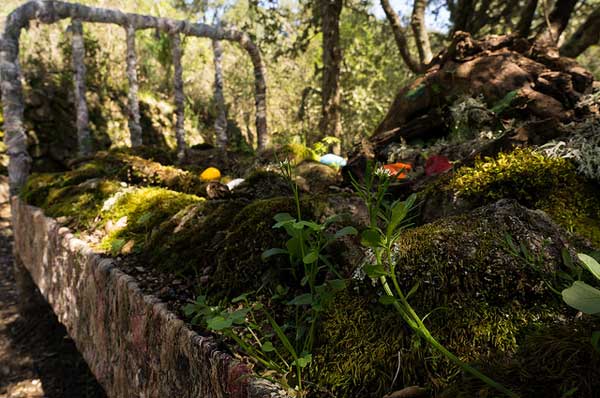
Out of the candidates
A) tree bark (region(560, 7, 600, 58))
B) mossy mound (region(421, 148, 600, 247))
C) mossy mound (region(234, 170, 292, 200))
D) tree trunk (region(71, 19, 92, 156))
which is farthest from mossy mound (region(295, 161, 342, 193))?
tree trunk (region(71, 19, 92, 156))

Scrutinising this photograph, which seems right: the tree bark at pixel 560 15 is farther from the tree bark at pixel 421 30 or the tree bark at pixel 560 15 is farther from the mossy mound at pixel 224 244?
the mossy mound at pixel 224 244

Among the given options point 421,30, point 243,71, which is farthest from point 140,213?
point 243,71

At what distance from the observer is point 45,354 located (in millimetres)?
4305

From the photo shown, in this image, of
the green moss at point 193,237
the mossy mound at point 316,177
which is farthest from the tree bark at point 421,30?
the green moss at point 193,237

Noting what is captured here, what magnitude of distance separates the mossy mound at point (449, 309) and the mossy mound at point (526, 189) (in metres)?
0.48

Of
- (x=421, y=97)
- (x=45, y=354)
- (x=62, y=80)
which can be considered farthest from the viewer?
(x=62, y=80)

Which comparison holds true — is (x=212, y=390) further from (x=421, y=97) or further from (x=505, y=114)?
(x=421, y=97)

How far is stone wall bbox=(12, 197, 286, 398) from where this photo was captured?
1.28m

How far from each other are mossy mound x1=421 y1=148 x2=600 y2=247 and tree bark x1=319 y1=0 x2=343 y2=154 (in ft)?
18.5

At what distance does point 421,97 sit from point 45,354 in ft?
15.3

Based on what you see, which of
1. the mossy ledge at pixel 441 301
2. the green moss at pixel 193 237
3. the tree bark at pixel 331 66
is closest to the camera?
the mossy ledge at pixel 441 301

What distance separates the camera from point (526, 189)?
187 cm

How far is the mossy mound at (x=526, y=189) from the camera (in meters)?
1.76

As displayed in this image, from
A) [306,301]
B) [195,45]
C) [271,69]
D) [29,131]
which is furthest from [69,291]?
[195,45]
